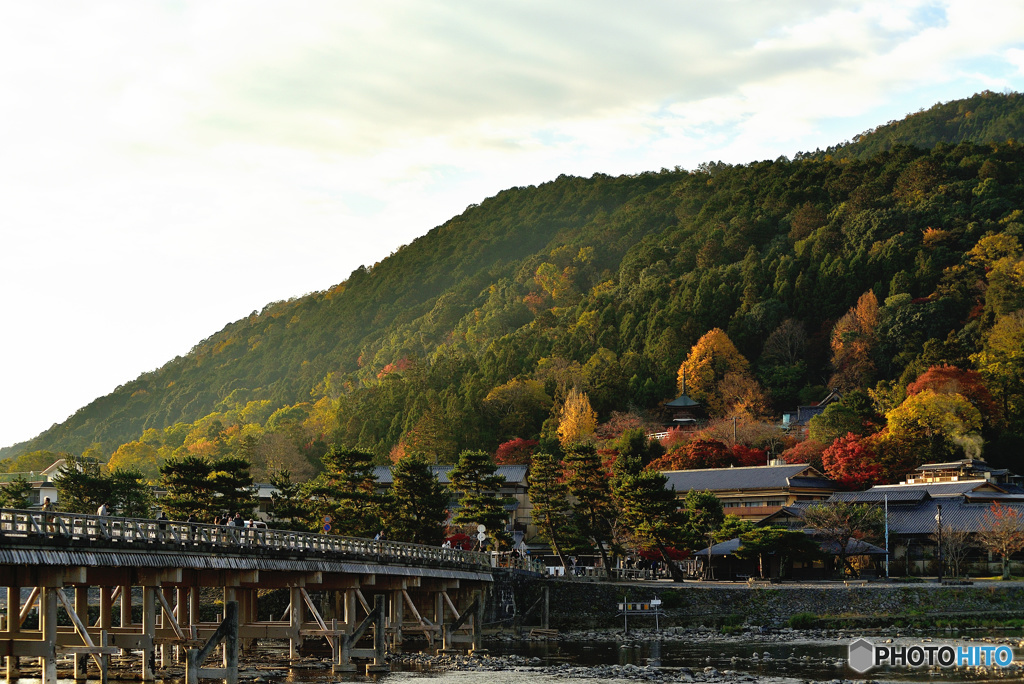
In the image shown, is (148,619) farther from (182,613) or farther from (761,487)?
(761,487)

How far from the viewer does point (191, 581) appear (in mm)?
31531

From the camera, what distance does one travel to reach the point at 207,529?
1252 inches

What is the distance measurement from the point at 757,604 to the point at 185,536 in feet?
101

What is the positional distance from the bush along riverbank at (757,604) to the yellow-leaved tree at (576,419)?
38843mm

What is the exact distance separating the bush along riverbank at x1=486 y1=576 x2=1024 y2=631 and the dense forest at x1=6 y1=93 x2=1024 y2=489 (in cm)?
2660

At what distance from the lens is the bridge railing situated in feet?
82.2

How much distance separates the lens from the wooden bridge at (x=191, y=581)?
25234mm

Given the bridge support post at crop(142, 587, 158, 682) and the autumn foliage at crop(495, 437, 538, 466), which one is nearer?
the bridge support post at crop(142, 587, 158, 682)

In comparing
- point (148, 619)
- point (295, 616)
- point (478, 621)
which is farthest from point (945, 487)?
point (148, 619)

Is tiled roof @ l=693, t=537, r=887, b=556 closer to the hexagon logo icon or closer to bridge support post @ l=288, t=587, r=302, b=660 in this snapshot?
the hexagon logo icon

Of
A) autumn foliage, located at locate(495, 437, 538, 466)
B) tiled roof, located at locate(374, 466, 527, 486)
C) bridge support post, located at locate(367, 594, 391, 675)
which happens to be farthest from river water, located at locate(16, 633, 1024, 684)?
autumn foliage, located at locate(495, 437, 538, 466)

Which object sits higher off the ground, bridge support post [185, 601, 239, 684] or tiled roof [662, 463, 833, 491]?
tiled roof [662, 463, 833, 491]

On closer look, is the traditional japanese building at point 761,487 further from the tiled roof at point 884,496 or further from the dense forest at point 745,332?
the dense forest at point 745,332

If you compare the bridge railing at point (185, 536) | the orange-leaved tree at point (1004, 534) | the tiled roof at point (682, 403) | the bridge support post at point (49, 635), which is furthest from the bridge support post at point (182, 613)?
the tiled roof at point (682, 403)
